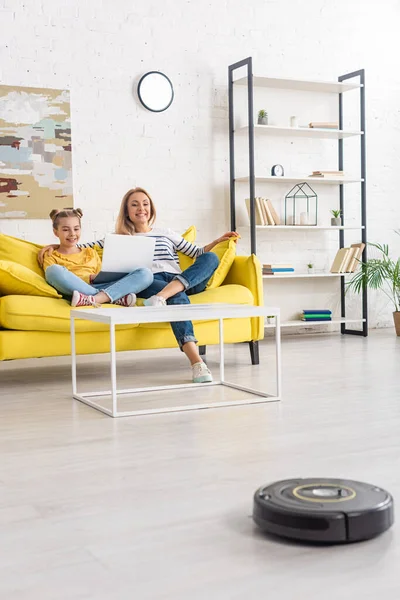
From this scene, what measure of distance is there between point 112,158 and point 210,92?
91 cm

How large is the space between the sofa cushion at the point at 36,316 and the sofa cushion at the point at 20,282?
0.14 m

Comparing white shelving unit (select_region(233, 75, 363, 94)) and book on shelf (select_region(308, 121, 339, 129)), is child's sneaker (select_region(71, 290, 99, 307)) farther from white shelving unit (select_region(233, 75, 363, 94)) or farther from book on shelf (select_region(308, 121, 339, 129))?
book on shelf (select_region(308, 121, 339, 129))

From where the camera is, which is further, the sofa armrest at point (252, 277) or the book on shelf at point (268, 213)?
the book on shelf at point (268, 213)

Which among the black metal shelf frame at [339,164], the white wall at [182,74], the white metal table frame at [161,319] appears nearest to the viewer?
the white metal table frame at [161,319]

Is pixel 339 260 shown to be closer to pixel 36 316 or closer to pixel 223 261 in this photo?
pixel 223 261

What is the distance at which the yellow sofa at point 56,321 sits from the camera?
12.2 ft

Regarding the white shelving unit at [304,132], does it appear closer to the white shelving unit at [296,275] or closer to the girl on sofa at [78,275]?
the white shelving unit at [296,275]

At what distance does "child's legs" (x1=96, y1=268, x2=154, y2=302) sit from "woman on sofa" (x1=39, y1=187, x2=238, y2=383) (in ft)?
0.30

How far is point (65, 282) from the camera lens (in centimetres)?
391

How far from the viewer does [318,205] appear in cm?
609

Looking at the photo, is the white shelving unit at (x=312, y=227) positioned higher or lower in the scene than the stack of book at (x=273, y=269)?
higher

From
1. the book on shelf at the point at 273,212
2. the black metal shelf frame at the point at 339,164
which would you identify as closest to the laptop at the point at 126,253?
the black metal shelf frame at the point at 339,164

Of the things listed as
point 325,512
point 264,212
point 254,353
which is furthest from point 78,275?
point 325,512

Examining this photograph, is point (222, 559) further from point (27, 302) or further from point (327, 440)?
point (27, 302)
